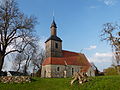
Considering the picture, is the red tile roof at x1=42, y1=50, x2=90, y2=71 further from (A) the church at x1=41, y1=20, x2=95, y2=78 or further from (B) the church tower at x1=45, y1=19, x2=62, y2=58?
(B) the church tower at x1=45, y1=19, x2=62, y2=58

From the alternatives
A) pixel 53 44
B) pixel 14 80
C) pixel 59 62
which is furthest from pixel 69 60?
pixel 14 80

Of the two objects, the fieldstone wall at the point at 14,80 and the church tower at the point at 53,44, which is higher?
the church tower at the point at 53,44

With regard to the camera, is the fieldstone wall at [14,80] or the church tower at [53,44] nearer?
the fieldstone wall at [14,80]

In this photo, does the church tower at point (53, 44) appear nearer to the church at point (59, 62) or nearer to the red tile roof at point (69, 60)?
the church at point (59, 62)

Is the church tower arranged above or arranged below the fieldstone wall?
above

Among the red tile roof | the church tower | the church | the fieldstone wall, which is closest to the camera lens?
the fieldstone wall

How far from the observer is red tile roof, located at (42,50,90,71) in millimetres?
52491

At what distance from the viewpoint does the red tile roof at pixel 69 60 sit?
52.5 metres

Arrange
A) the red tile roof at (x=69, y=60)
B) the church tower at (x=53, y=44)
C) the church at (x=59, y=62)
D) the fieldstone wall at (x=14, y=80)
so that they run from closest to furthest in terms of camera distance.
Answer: the fieldstone wall at (x=14, y=80) < the church at (x=59, y=62) < the red tile roof at (x=69, y=60) < the church tower at (x=53, y=44)

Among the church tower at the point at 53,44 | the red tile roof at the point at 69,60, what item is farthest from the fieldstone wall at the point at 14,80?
the church tower at the point at 53,44

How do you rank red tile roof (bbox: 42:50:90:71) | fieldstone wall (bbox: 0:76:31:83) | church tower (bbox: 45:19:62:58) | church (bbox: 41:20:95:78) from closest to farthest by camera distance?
fieldstone wall (bbox: 0:76:31:83), church (bbox: 41:20:95:78), red tile roof (bbox: 42:50:90:71), church tower (bbox: 45:19:62:58)

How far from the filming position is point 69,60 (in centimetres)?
5572

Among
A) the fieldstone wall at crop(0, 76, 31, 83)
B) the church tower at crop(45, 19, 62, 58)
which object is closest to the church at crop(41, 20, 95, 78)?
the church tower at crop(45, 19, 62, 58)

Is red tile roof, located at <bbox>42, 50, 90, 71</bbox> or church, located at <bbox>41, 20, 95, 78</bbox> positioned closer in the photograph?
church, located at <bbox>41, 20, 95, 78</bbox>
